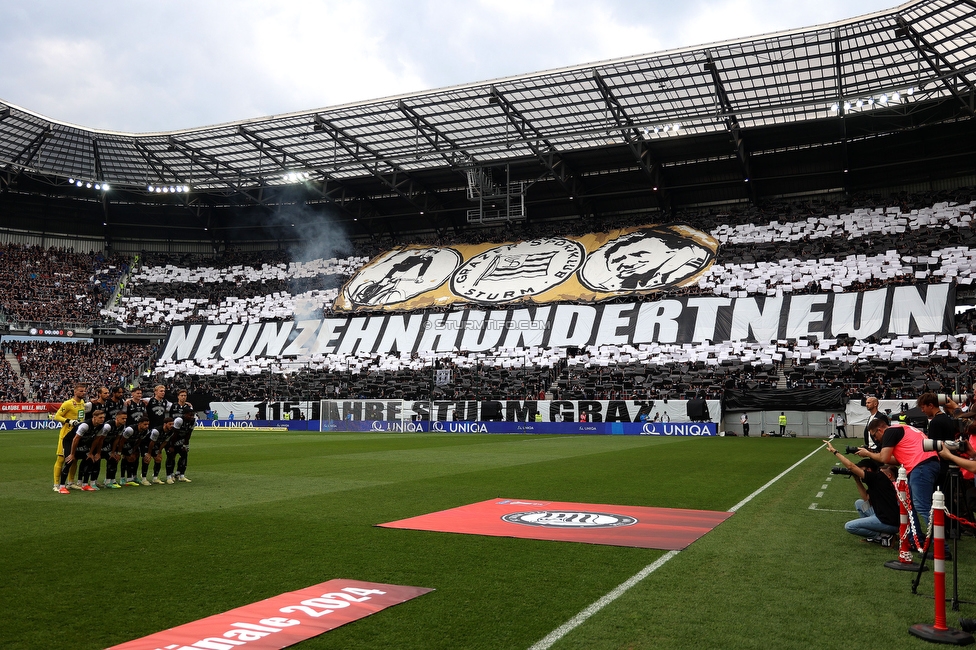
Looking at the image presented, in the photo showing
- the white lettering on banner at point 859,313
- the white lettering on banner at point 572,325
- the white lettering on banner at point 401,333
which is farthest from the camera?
the white lettering on banner at point 401,333

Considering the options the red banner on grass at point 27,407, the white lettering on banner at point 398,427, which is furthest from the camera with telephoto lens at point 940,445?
the red banner on grass at point 27,407

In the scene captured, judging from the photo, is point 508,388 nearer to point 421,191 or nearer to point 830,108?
point 421,191

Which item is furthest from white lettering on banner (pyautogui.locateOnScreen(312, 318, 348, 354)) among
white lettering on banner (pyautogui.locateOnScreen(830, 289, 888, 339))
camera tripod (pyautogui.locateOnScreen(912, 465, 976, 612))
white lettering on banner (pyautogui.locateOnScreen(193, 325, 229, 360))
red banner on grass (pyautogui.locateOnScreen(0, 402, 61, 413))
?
camera tripod (pyautogui.locateOnScreen(912, 465, 976, 612))

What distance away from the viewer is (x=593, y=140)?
156 feet

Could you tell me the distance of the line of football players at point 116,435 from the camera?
13359mm

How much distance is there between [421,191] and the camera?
57.5 m

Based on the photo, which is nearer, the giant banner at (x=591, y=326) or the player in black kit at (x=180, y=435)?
the player in black kit at (x=180, y=435)

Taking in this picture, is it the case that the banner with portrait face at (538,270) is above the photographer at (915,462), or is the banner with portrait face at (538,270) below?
above

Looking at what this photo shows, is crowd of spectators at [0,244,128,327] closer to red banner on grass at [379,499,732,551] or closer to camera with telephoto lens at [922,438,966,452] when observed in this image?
red banner on grass at [379,499,732,551]

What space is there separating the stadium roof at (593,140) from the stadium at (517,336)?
283 mm

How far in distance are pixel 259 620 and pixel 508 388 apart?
1562 inches

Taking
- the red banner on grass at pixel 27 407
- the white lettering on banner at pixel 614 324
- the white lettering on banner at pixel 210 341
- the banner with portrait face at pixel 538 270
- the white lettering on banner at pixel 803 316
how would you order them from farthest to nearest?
the white lettering on banner at pixel 210 341 → the banner with portrait face at pixel 538 270 → the white lettering on banner at pixel 614 324 → the red banner on grass at pixel 27 407 → the white lettering on banner at pixel 803 316

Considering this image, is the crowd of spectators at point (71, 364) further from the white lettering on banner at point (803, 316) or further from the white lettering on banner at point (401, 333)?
the white lettering on banner at point (803, 316)

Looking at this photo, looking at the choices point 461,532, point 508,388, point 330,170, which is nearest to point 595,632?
point 461,532
